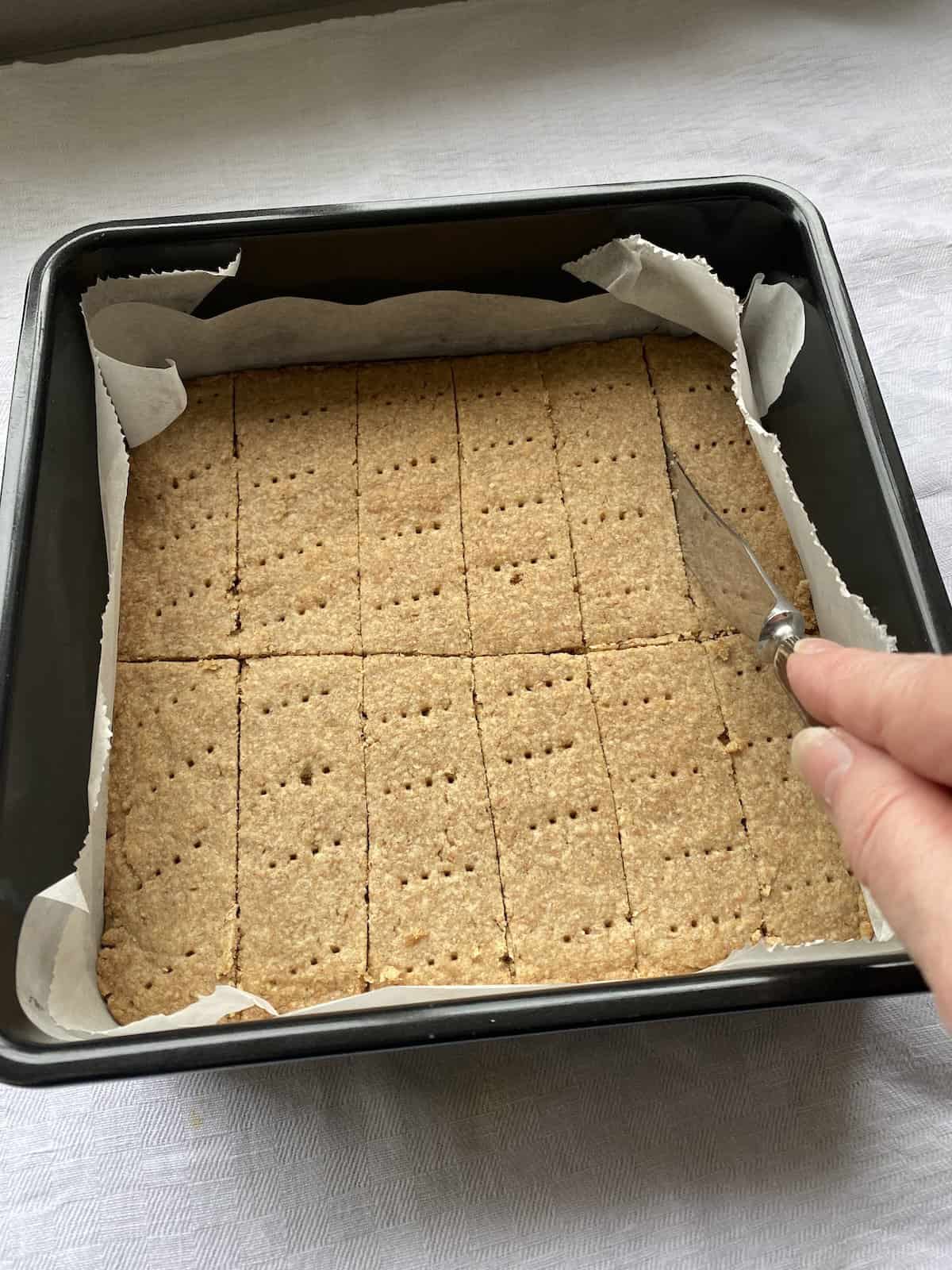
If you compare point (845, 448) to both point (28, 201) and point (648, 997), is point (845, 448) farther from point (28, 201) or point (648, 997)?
point (28, 201)

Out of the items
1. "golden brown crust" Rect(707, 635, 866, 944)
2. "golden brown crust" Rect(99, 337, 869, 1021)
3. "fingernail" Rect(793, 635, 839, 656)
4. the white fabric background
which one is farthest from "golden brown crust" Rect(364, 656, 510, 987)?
"fingernail" Rect(793, 635, 839, 656)

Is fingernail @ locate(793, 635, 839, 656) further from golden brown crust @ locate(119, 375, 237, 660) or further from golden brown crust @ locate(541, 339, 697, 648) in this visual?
golden brown crust @ locate(119, 375, 237, 660)

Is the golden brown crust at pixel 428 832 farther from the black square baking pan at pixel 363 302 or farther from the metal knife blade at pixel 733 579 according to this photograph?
the metal knife blade at pixel 733 579

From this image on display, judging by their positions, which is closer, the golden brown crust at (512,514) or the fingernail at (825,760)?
the fingernail at (825,760)

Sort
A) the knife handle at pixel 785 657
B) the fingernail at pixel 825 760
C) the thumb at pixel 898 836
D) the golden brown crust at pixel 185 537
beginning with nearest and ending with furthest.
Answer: the thumb at pixel 898 836 < the fingernail at pixel 825 760 < the knife handle at pixel 785 657 < the golden brown crust at pixel 185 537

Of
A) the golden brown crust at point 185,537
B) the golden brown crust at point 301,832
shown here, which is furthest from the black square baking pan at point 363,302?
the golden brown crust at point 301,832

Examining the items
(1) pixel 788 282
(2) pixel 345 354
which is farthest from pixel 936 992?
(2) pixel 345 354

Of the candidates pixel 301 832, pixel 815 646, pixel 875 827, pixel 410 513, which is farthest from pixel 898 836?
pixel 410 513

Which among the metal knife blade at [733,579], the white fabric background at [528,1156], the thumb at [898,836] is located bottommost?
the white fabric background at [528,1156]

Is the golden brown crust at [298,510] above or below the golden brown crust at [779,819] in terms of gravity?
above
